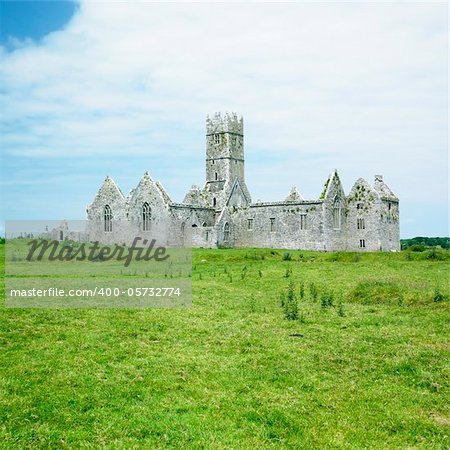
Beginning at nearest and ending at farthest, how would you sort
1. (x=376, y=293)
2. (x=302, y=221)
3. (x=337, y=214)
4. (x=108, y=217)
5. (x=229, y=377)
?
(x=229, y=377), (x=376, y=293), (x=302, y=221), (x=337, y=214), (x=108, y=217)

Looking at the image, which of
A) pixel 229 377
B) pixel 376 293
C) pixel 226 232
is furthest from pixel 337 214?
pixel 229 377

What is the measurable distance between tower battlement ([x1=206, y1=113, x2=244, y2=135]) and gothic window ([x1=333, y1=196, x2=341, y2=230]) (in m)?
18.2

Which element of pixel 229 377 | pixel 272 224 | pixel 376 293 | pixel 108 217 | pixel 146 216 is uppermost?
pixel 108 217

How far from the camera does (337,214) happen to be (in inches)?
2414

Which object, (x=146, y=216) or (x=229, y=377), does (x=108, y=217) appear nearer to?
(x=146, y=216)

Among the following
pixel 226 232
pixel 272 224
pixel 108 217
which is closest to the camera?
pixel 272 224

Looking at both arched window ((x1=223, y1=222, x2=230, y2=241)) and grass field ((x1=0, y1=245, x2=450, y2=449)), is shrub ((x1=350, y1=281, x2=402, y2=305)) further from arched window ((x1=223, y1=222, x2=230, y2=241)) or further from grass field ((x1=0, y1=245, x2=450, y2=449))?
arched window ((x1=223, y1=222, x2=230, y2=241))

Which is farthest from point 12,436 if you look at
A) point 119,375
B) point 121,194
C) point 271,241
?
point 121,194

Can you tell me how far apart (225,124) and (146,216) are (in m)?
16.7

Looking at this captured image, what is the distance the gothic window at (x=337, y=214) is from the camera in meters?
60.8

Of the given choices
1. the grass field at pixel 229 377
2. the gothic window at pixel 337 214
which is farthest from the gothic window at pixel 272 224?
the grass field at pixel 229 377

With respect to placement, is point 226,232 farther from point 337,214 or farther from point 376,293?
point 376,293

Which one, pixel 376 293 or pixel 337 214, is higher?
pixel 337 214

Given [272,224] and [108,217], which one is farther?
[108,217]
